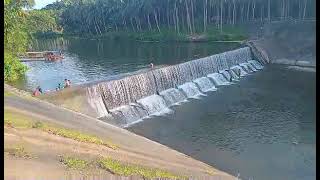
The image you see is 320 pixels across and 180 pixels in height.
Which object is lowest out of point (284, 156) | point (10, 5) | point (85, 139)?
point (284, 156)

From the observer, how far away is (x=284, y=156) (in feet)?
62.3

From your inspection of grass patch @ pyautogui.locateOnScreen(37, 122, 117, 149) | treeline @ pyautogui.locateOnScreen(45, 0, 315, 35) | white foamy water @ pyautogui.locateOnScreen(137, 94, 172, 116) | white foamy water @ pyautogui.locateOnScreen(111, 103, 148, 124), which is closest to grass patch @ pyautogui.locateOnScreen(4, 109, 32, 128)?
grass patch @ pyautogui.locateOnScreen(37, 122, 117, 149)

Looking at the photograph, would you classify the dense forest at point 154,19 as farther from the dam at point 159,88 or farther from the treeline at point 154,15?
the dam at point 159,88

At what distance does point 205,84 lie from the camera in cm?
3325

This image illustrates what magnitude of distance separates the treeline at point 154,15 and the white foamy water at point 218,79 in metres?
16.6

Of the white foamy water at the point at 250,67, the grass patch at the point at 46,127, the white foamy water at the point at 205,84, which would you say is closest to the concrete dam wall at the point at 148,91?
the white foamy water at the point at 205,84

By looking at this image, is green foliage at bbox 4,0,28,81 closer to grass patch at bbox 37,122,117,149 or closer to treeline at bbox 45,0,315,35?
grass patch at bbox 37,122,117,149

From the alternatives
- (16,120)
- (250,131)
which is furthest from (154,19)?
(16,120)

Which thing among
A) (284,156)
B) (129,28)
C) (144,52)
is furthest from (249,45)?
(129,28)

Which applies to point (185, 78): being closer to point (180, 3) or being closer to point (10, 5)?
point (10, 5)

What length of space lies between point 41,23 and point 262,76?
26274mm

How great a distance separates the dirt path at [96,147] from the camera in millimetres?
11266

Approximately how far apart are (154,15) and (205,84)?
38040mm

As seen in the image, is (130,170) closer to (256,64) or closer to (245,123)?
(245,123)
